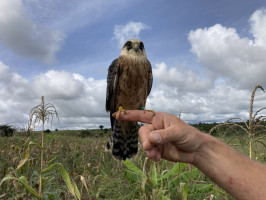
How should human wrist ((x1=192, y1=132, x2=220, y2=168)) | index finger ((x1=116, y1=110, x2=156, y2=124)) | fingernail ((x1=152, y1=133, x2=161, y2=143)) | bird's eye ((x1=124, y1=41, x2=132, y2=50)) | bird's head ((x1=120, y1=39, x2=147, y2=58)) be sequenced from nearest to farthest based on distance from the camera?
fingernail ((x1=152, y1=133, x2=161, y2=143)) → human wrist ((x1=192, y1=132, x2=220, y2=168)) → index finger ((x1=116, y1=110, x2=156, y2=124)) → bird's head ((x1=120, y1=39, x2=147, y2=58)) → bird's eye ((x1=124, y1=41, x2=132, y2=50))

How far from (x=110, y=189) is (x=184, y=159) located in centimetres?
204

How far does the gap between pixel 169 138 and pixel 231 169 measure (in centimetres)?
79

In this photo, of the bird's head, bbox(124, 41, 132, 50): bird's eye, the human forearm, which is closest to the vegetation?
the human forearm

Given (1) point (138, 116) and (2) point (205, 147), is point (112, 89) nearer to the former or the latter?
(1) point (138, 116)

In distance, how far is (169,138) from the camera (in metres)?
2.50

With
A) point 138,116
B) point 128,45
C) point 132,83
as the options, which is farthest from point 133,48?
point 138,116

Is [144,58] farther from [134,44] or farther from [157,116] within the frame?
[157,116]

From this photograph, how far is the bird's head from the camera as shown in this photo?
4966 millimetres

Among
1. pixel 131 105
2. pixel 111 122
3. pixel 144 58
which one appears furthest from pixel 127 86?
pixel 111 122

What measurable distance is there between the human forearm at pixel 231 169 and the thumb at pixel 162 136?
463 mm

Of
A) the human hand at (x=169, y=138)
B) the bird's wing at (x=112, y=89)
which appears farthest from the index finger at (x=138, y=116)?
the bird's wing at (x=112, y=89)

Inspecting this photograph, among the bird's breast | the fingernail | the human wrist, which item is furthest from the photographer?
the bird's breast

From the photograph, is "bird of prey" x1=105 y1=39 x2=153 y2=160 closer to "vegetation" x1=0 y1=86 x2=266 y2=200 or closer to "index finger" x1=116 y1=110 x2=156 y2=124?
"vegetation" x1=0 y1=86 x2=266 y2=200

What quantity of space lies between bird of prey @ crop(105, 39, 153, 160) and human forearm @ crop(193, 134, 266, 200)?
209 cm
